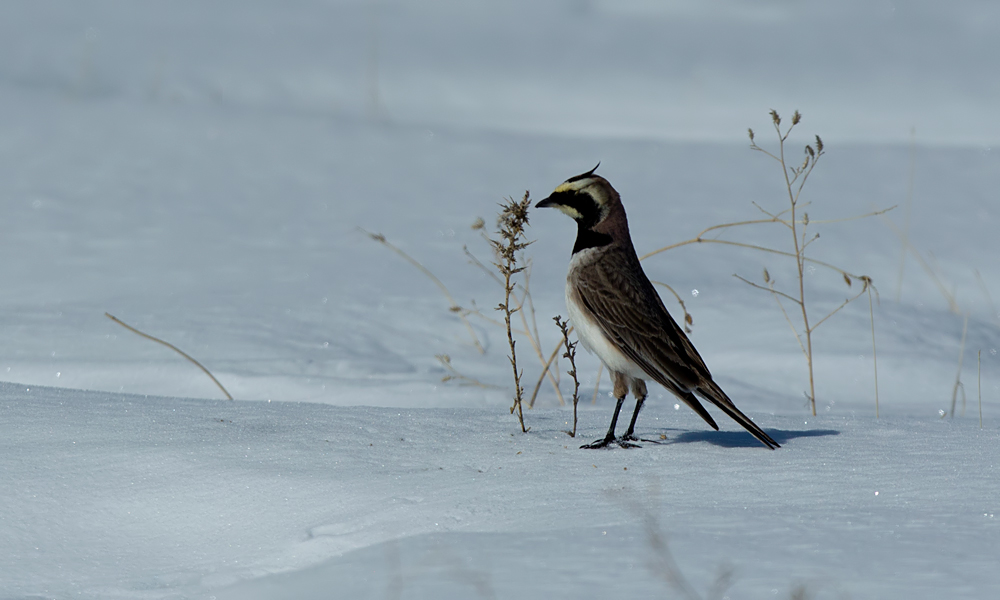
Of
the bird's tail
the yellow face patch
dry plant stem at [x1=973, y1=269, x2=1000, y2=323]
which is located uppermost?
the yellow face patch

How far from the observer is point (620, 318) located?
3053mm

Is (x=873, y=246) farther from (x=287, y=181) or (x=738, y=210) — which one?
(x=287, y=181)

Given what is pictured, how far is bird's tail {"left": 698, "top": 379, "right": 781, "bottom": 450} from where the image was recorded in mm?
2812

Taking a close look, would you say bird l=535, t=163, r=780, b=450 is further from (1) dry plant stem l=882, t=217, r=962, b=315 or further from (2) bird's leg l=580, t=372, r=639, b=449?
(1) dry plant stem l=882, t=217, r=962, b=315

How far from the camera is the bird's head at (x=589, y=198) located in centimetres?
323

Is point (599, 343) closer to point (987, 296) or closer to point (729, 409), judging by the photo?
point (729, 409)

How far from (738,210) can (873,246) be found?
1194 millimetres

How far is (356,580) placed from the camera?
1.79 m

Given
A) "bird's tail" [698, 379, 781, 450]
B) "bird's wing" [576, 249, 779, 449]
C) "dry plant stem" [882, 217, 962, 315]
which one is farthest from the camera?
"dry plant stem" [882, 217, 962, 315]

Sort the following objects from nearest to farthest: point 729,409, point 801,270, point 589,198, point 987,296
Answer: point 729,409, point 589,198, point 801,270, point 987,296

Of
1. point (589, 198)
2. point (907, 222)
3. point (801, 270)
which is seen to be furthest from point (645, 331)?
point (907, 222)

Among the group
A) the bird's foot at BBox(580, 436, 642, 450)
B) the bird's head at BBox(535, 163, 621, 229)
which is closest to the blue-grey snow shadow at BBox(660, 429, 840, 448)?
the bird's foot at BBox(580, 436, 642, 450)

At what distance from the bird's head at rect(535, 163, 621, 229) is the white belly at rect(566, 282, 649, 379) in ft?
0.83

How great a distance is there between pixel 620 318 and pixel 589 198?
17.2 inches
